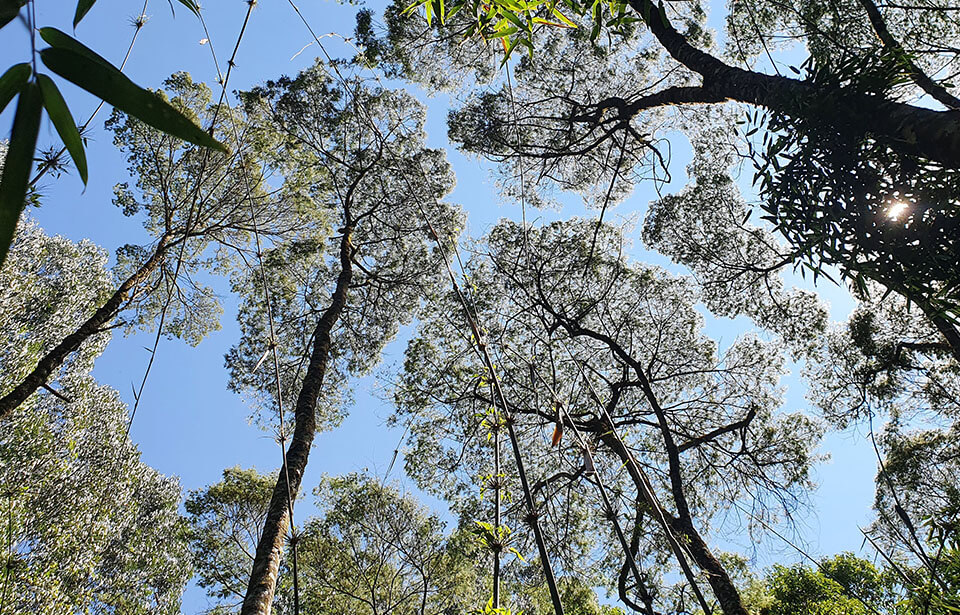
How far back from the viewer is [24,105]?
479 mm

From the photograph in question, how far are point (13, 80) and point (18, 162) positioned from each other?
124 millimetres

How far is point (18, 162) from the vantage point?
17.9 inches

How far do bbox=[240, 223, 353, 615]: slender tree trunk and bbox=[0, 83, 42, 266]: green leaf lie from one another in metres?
1.14

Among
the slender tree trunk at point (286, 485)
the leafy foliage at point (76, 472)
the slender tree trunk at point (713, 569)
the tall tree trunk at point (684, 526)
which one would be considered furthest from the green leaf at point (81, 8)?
the leafy foliage at point (76, 472)

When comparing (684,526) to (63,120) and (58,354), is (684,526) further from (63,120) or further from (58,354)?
(58,354)

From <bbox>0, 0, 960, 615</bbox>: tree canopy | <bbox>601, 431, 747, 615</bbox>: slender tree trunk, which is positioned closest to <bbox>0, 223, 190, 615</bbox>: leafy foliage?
<bbox>0, 0, 960, 615</bbox>: tree canopy

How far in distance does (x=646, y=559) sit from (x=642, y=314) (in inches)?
141

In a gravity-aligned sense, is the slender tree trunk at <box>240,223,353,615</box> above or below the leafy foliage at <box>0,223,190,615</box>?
below

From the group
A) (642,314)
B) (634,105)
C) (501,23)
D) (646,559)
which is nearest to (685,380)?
(642,314)

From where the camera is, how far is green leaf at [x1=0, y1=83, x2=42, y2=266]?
0.45m

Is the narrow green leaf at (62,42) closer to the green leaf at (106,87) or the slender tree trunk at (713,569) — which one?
the green leaf at (106,87)

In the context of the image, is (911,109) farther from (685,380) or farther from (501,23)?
(685,380)

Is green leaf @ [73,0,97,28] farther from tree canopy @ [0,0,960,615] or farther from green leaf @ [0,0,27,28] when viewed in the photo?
tree canopy @ [0,0,960,615]

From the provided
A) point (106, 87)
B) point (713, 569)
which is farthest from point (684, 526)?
point (106, 87)
